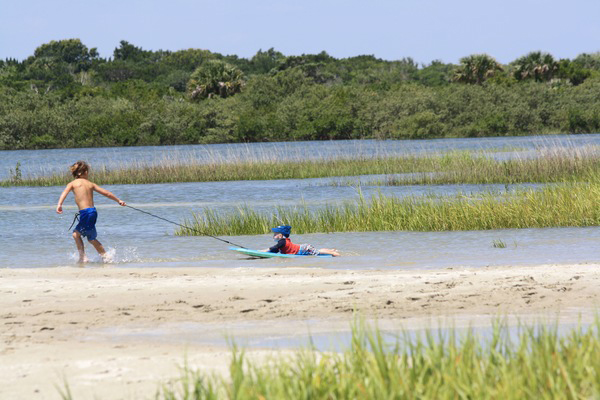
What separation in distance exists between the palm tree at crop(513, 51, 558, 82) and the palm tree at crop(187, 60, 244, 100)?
28373mm

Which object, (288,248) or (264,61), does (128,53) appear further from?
(288,248)

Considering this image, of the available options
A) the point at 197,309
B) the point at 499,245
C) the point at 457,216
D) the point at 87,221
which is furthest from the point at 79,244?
the point at 457,216

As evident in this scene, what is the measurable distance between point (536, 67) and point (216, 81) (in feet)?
107

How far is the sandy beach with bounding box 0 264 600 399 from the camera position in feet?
25.3

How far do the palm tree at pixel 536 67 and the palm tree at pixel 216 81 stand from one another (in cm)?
2837

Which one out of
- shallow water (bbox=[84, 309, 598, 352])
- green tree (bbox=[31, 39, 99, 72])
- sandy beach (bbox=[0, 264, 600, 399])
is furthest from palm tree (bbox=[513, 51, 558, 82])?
shallow water (bbox=[84, 309, 598, 352])

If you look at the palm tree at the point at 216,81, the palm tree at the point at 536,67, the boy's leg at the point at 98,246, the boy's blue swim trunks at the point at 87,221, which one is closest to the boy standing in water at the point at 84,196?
the boy's blue swim trunks at the point at 87,221

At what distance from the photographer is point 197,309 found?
419 inches

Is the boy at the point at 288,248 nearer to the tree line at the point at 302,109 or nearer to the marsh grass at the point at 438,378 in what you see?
the marsh grass at the point at 438,378

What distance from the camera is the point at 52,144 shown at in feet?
290

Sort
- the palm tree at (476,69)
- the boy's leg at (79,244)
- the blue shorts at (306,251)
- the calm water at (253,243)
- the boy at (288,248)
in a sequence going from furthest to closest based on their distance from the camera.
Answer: the palm tree at (476,69)
the boy's leg at (79,244)
the calm water at (253,243)
the blue shorts at (306,251)
the boy at (288,248)

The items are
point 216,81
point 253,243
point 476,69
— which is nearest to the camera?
point 253,243

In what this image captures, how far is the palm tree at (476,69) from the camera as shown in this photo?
325 ft

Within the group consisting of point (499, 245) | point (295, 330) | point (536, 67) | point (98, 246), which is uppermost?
point (536, 67)
